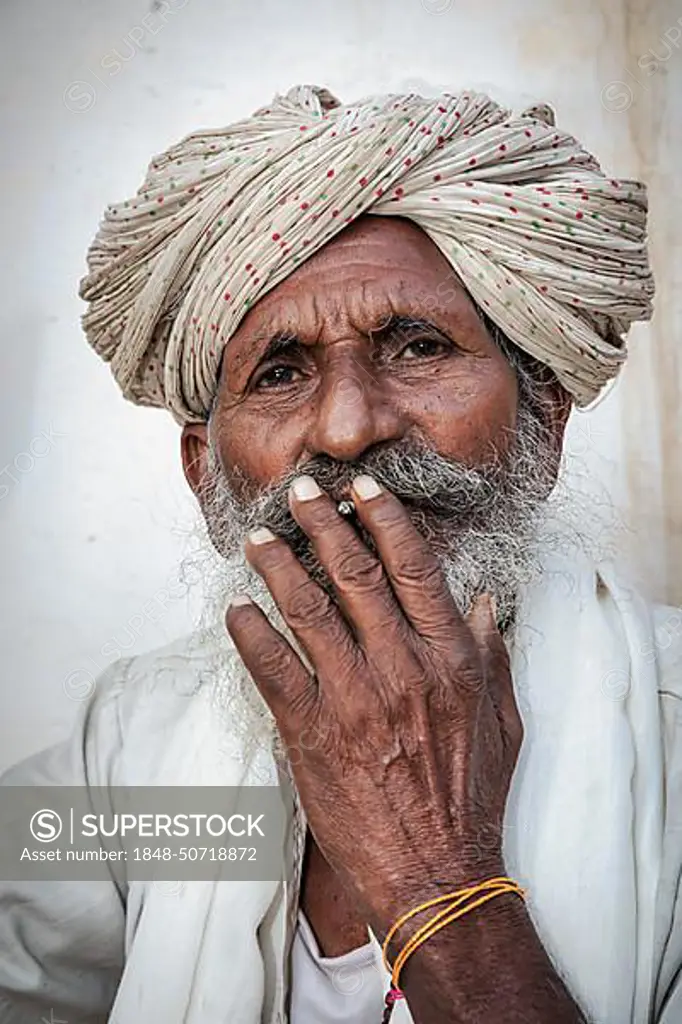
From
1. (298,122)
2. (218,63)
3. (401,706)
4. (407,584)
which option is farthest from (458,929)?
(218,63)

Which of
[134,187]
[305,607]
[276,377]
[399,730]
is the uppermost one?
[134,187]

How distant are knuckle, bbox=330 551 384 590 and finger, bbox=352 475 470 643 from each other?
2cm

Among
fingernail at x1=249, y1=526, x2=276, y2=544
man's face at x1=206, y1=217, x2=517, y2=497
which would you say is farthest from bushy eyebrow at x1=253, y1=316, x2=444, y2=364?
fingernail at x1=249, y1=526, x2=276, y2=544

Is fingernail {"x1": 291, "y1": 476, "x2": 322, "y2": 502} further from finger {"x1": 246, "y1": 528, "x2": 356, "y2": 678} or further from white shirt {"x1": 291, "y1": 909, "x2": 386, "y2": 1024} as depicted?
white shirt {"x1": 291, "y1": 909, "x2": 386, "y2": 1024}

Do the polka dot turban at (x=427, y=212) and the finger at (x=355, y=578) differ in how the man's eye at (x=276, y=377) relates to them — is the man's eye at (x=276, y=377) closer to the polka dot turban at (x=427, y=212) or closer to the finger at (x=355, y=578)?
the polka dot turban at (x=427, y=212)

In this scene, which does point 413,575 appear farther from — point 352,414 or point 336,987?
point 336,987

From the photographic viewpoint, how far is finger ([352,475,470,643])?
120 centimetres

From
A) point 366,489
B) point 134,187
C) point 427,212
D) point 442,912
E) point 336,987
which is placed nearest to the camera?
point 442,912

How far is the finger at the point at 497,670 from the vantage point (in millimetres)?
1253

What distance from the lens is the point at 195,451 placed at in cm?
189

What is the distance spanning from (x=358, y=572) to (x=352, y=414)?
0.96 ft

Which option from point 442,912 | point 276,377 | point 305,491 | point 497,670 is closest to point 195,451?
point 276,377

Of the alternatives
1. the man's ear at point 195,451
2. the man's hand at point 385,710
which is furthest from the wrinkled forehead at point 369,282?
the man's hand at point 385,710

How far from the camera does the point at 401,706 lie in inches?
46.3
